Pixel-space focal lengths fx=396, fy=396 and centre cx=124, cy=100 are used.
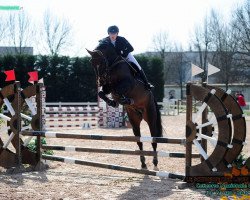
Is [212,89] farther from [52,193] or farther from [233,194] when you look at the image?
[52,193]

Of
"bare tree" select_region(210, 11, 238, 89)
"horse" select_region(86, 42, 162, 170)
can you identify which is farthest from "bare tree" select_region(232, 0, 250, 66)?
"horse" select_region(86, 42, 162, 170)

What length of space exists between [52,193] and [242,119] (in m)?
2.57

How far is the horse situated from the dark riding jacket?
112 millimetres

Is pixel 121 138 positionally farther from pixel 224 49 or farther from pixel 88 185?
pixel 224 49

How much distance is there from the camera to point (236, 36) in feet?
111

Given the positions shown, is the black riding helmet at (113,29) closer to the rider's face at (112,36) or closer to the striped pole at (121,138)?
the rider's face at (112,36)

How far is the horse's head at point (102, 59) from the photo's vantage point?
5.84m

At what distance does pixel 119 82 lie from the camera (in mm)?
6074

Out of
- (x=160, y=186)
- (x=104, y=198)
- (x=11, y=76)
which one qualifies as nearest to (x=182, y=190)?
(x=160, y=186)

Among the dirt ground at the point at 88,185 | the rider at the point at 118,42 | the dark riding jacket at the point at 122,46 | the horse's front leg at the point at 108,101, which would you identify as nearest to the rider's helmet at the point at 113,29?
the rider at the point at 118,42

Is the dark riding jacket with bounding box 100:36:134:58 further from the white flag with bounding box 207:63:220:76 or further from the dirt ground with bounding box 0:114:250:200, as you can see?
the dirt ground with bounding box 0:114:250:200

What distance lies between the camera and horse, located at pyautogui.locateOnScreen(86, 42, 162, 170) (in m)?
5.89

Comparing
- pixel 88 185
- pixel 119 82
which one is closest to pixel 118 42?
pixel 119 82

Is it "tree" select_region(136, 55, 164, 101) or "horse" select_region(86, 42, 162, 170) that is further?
"tree" select_region(136, 55, 164, 101)
